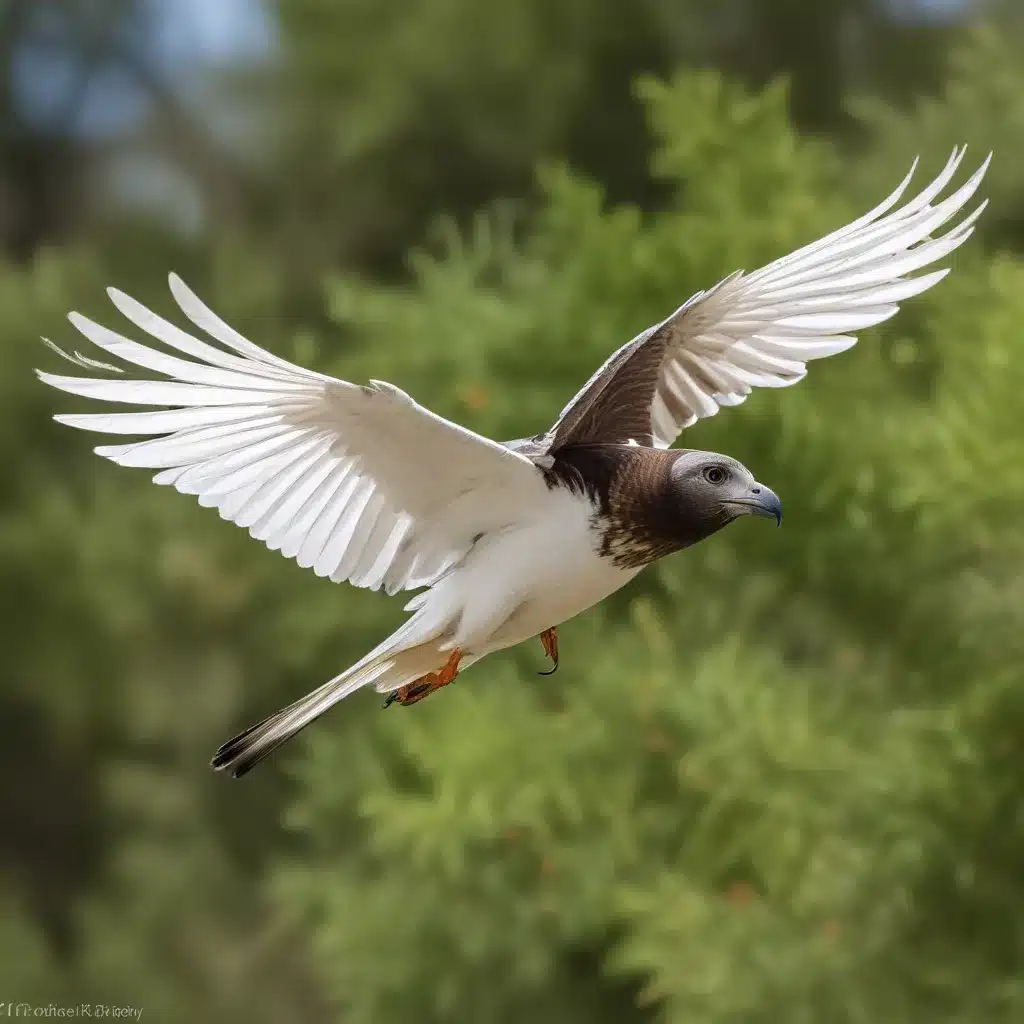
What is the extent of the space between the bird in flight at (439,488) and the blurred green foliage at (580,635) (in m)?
4.55

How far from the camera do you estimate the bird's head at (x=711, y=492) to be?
3.41m

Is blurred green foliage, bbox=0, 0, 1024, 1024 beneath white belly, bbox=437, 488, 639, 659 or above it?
above

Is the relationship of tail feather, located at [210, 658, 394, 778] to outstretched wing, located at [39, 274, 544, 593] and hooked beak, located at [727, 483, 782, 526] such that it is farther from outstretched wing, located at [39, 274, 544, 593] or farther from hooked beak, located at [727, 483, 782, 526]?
hooked beak, located at [727, 483, 782, 526]

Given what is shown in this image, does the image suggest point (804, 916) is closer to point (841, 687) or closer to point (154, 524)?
point (841, 687)

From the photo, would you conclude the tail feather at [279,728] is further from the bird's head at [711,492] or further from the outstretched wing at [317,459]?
the bird's head at [711,492]

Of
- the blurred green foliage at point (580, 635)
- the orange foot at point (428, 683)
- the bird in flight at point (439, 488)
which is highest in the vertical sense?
the blurred green foliage at point (580, 635)

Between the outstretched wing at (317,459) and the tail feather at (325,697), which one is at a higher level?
the outstretched wing at (317,459)

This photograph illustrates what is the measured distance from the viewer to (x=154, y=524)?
1426cm

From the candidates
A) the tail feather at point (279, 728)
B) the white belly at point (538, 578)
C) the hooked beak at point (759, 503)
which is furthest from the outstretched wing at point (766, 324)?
the tail feather at point (279, 728)

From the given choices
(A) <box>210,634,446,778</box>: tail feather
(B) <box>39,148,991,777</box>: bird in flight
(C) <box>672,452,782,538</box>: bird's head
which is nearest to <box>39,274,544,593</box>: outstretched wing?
(B) <box>39,148,991,777</box>: bird in flight

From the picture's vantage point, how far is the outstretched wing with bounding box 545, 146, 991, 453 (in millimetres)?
3666

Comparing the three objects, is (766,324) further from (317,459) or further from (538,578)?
(317,459)

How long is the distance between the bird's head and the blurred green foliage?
15.3ft

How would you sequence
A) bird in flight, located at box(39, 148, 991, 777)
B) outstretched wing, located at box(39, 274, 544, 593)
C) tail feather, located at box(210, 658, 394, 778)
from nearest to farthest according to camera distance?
1. outstretched wing, located at box(39, 274, 544, 593)
2. bird in flight, located at box(39, 148, 991, 777)
3. tail feather, located at box(210, 658, 394, 778)
